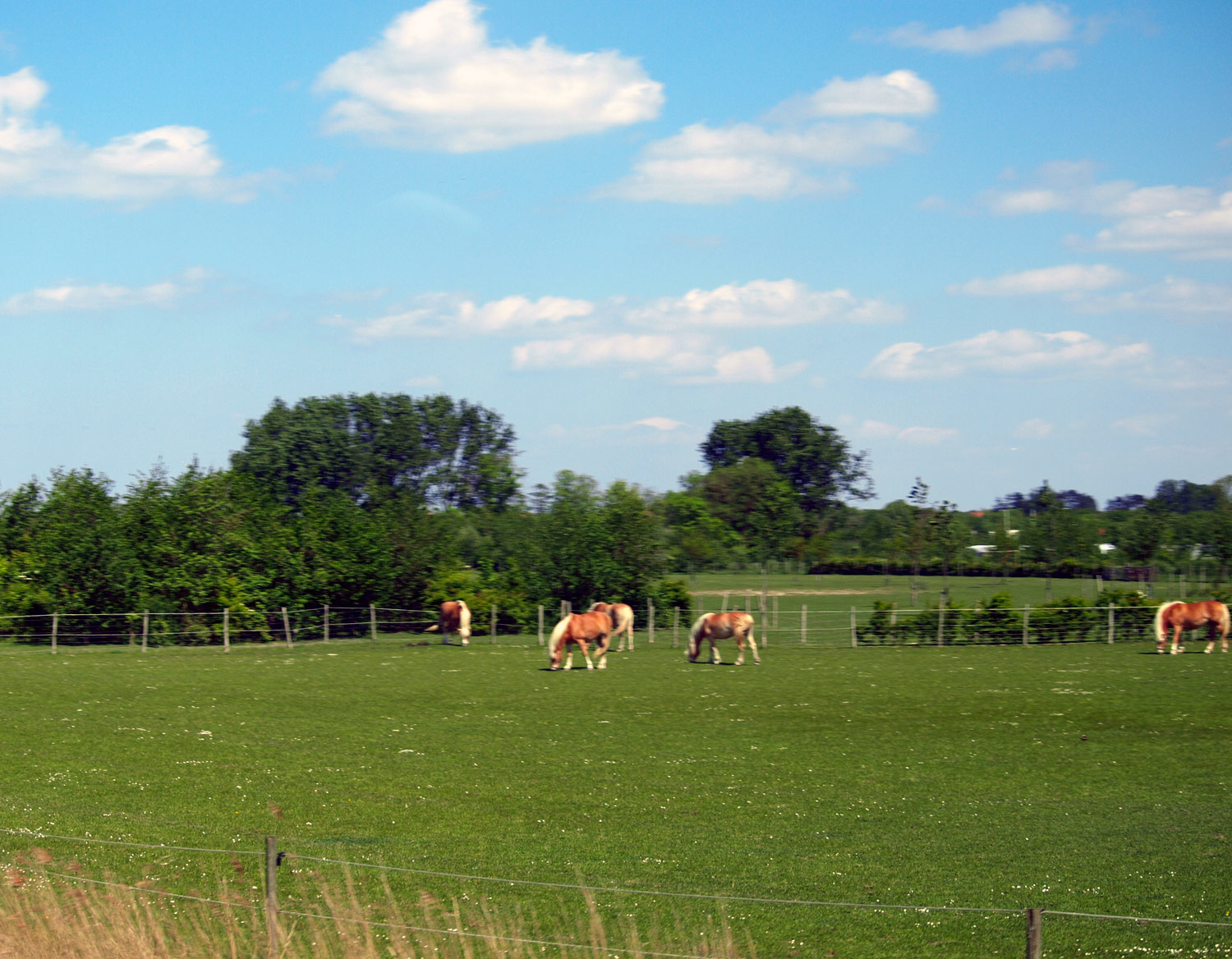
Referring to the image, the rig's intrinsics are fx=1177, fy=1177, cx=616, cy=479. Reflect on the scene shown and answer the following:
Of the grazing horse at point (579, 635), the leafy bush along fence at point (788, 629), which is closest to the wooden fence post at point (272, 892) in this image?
the grazing horse at point (579, 635)

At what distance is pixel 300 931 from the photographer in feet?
24.7

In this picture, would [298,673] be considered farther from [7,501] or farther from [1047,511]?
[1047,511]

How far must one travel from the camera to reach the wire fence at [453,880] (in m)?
6.36

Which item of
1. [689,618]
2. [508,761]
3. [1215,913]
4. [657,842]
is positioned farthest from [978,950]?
[689,618]

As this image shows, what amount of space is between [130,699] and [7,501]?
31.2 meters

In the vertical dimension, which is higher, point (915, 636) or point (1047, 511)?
point (1047, 511)

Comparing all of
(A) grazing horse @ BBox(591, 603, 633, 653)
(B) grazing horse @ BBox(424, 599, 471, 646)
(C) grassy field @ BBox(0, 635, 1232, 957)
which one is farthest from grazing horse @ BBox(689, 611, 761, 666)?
(B) grazing horse @ BBox(424, 599, 471, 646)

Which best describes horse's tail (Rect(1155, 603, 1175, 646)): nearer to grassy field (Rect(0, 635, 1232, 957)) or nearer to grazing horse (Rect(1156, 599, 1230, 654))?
grazing horse (Rect(1156, 599, 1230, 654))

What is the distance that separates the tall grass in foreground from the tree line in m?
32.6

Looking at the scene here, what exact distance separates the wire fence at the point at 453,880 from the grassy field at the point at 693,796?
3.2 inches

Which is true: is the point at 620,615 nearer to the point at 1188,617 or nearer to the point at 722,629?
the point at 722,629

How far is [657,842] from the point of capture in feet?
34.7

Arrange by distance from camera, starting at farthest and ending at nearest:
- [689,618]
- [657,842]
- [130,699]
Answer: [689,618] < [130,699] < [657,842]

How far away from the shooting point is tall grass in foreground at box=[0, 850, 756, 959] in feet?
21.5
